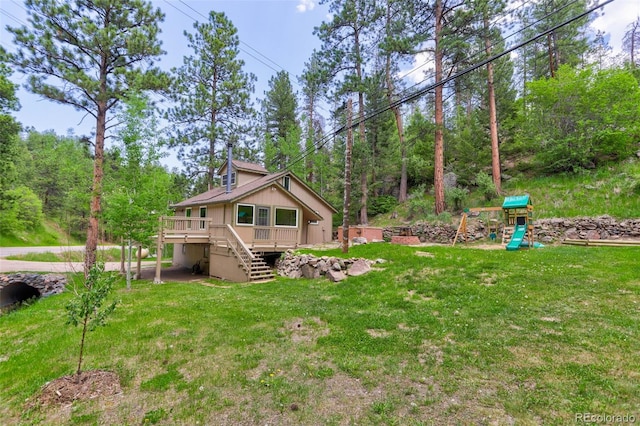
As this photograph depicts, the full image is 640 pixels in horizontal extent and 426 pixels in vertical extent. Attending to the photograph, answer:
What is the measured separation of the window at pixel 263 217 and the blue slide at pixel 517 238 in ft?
36.4

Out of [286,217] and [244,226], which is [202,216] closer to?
[244,226]

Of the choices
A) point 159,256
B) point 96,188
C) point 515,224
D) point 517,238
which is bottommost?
point 159,256

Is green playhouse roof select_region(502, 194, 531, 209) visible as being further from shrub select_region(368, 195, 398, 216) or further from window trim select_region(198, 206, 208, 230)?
window trim select_region(198, 206, 208, 230)

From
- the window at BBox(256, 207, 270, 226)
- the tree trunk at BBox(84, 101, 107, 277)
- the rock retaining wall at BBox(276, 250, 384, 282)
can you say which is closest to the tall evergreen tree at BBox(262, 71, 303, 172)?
the window at BBox(256, 207, 270, 226)

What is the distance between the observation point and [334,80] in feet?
54.6

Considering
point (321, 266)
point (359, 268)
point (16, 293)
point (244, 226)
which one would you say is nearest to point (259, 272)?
point (321, 266)

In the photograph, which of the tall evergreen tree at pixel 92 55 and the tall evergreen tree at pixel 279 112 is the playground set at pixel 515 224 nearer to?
the tall evergreen tree at pixel 92 55

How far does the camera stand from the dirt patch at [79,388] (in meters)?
3.49

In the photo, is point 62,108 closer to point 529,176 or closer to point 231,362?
point 231,362

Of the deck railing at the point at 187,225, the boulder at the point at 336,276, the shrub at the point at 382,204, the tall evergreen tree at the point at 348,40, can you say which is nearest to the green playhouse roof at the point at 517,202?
the boulder at the point at 336,276

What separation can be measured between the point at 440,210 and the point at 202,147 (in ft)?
58.9

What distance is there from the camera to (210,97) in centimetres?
2095

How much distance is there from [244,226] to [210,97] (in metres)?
12.7

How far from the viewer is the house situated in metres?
12.2
